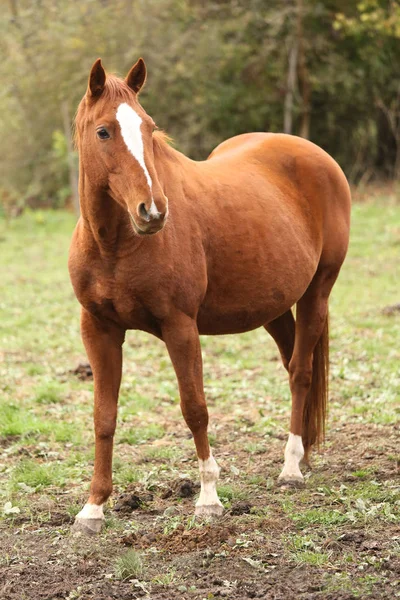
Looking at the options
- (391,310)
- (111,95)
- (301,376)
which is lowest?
(391,310)

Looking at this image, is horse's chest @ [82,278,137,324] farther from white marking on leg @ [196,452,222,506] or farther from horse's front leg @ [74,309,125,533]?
white marking on leg @ [196,452,222,506]

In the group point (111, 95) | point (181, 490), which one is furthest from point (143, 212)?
point (181, 490)

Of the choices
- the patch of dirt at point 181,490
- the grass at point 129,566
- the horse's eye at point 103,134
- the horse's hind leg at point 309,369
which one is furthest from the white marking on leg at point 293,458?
the horse's eye at point 103,134

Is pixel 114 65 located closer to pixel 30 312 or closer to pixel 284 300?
pixel 30 312

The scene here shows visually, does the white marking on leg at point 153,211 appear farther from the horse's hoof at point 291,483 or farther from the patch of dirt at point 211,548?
the horse's hoof at point 291,483

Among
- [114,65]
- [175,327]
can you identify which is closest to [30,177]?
[114,65]

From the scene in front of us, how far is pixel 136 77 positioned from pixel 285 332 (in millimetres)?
2254

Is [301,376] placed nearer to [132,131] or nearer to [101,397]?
[101,397]

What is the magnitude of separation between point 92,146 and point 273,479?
95.1 inches

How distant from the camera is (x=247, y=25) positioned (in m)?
20.8

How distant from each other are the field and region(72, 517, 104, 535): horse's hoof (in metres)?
0.06

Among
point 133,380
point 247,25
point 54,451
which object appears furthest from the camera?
point 247,25

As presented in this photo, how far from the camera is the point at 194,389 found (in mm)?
4215

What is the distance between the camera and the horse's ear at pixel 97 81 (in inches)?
148
